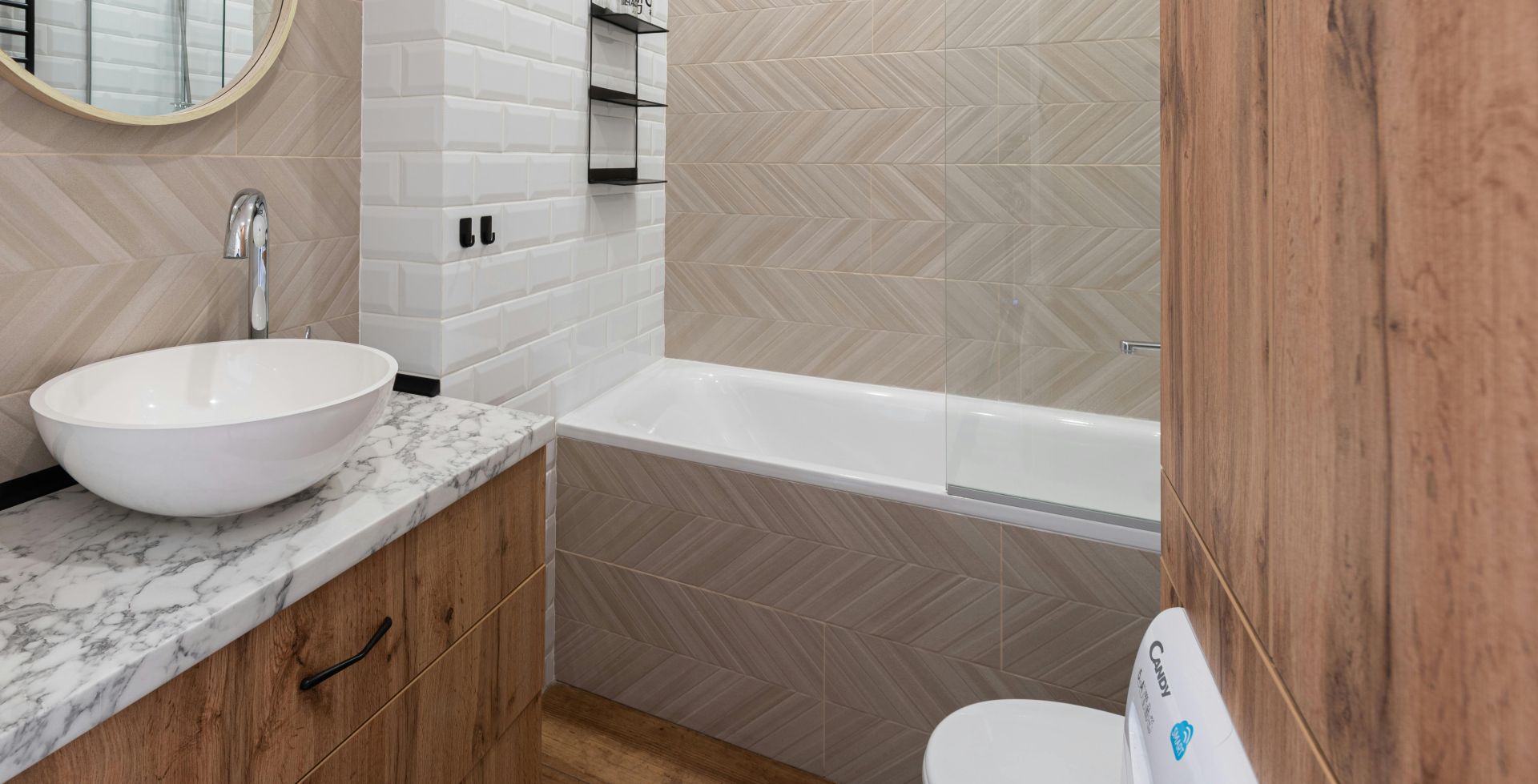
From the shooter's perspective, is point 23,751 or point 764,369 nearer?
point 23,751

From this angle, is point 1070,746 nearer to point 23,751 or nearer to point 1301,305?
point 1301,305

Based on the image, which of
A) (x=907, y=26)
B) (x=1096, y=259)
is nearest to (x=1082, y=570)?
(x=1096, y=259)

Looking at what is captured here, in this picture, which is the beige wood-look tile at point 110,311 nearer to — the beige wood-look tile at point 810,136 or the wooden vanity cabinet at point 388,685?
the wooden vanity cabinet at point 388,685

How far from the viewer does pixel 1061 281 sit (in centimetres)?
205

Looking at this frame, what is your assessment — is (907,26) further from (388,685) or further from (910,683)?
(388,685)

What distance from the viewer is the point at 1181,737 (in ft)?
1.44

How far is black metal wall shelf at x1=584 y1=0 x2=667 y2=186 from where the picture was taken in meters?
2.35

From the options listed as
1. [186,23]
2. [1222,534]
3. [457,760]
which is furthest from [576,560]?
[1222,534]

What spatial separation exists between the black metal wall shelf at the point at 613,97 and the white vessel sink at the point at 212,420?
128 cm

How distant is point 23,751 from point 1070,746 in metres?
1.31

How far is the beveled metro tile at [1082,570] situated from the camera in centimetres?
164

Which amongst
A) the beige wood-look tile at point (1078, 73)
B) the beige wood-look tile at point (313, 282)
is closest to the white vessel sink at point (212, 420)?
the beige wood-look tile at point (313, 282)

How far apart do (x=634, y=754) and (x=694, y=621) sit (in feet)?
1.15

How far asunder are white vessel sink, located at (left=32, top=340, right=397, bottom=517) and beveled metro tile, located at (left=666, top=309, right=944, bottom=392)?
1.75 meters
